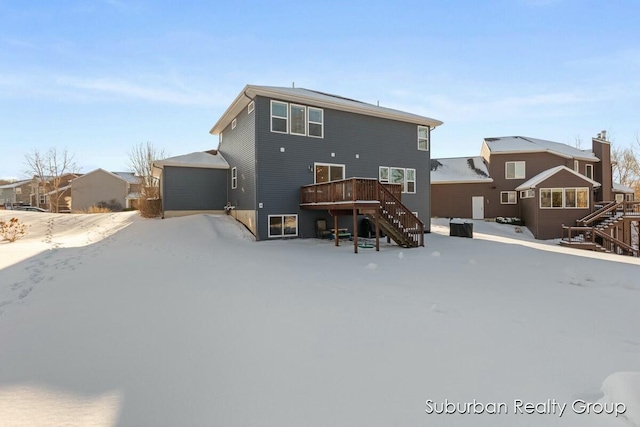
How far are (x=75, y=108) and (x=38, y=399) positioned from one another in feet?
61.8

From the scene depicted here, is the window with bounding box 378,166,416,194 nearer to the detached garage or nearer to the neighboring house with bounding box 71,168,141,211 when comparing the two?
the detached garage

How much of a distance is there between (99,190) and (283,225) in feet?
123

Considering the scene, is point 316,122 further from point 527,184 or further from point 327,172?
point 527,184

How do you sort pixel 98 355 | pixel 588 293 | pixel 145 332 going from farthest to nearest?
pixel 588 293
pixel 145 332
pixel 98 355

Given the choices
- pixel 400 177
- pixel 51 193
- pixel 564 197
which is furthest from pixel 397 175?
pixel 51 193

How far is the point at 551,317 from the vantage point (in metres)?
4.79

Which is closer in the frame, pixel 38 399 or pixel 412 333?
pixel 38 399

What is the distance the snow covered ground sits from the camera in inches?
101

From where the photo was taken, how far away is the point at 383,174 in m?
17.3

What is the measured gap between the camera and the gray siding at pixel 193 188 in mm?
17188

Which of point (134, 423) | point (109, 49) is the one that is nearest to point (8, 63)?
point (109, 49)

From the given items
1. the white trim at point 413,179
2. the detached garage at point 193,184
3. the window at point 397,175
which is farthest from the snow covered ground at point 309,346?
the white trim at point 413,179

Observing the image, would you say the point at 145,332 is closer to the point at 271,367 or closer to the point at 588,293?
the point at 271,367

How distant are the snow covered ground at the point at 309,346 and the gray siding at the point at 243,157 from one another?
7.23 meters
